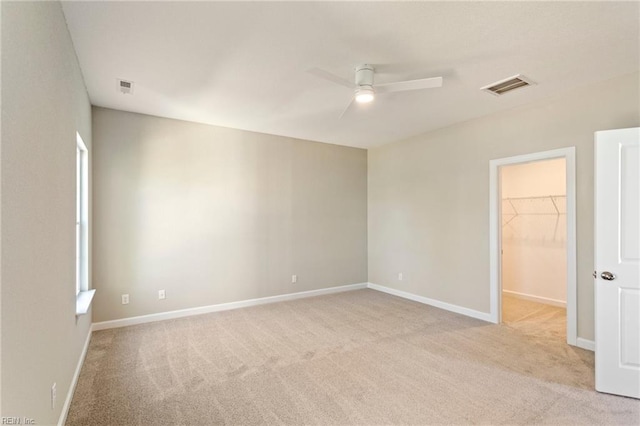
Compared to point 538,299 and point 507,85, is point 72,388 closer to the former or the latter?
point 507,85

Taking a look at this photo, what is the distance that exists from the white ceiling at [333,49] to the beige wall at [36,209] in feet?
1.94

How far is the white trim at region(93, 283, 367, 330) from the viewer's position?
398cm

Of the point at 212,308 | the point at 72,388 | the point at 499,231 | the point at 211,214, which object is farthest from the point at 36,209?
the point at 499,231

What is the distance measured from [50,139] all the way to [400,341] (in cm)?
350

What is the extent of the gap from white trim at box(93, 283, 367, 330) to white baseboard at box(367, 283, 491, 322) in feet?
1.65

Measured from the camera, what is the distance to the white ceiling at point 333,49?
2.12 meters

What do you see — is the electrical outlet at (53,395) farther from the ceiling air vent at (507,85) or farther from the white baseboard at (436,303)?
the white baseboard at (436,303)

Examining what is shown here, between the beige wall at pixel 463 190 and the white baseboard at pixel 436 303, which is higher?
the beige wall at pixel 463 190

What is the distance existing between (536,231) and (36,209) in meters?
6.22

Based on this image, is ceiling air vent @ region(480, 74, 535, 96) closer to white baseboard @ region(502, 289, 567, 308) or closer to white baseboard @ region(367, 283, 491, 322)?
white baseboard @ region(367, 283, 491, 322)

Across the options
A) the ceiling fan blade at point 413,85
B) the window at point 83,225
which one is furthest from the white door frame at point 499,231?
the window at point 83,225

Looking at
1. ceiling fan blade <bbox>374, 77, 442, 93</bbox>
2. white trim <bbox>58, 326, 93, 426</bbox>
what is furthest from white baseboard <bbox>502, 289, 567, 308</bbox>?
white trim <bbox>58, 326, 93, 426</bbox>

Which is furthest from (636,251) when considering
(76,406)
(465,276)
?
(76,406)

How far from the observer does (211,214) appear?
4.67 meters
